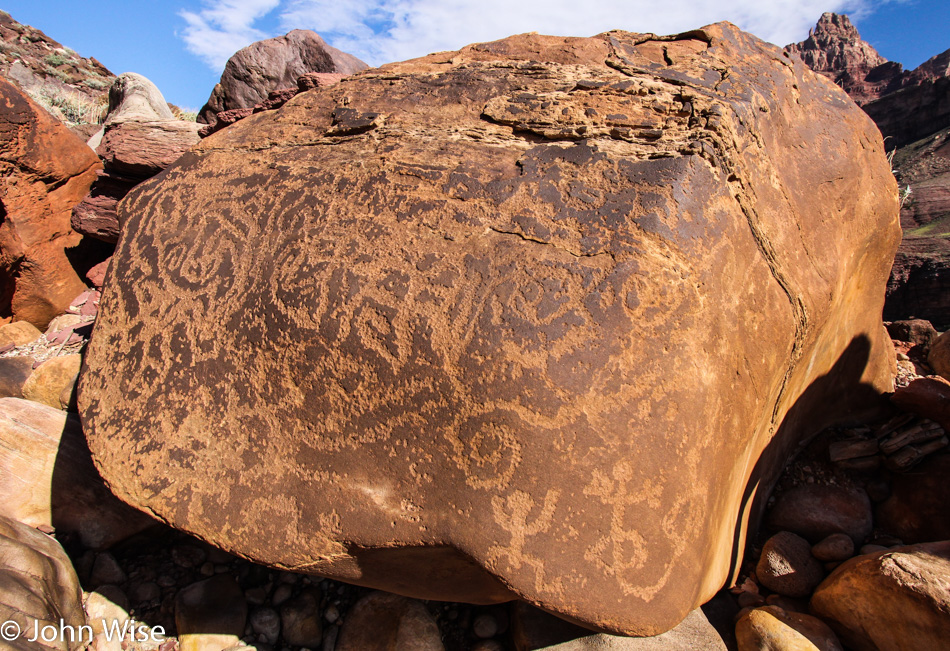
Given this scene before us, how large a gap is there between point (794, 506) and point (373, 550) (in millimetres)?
1609

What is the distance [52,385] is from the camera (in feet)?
7.68

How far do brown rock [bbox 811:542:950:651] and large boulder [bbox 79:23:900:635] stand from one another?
0.96ft

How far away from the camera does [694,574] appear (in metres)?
1.16

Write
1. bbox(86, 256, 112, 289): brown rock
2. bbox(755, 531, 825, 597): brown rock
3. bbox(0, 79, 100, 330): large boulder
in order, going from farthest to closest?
bbox(86, 256, 112, 289): brown rock < bbox(0, 79, 100, 330): large boulder < bbox(755, 531, 825, 597): brown rock

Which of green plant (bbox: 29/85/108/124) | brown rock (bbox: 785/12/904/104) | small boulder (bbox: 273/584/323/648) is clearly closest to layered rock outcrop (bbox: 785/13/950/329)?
brown rock (bbox: 785/12/904/104)

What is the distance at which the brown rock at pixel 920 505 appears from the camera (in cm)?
184

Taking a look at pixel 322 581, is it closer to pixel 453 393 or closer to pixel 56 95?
pixel 453 393

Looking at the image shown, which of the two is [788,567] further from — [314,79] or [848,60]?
[848,60]

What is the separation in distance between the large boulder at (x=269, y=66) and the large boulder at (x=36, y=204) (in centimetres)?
303

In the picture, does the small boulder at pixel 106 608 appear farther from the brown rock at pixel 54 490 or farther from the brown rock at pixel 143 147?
the brown rock at pixel 143 147

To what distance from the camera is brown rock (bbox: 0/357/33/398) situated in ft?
7.76

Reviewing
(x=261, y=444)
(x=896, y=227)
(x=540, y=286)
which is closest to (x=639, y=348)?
(x=540, y=286)

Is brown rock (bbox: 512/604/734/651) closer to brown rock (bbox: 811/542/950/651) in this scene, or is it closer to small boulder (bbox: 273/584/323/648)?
brown rock (bbox: 811/542/950/651)

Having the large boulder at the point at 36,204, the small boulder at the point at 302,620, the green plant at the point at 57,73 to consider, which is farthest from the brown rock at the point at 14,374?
the green plant at the point at 57,73
